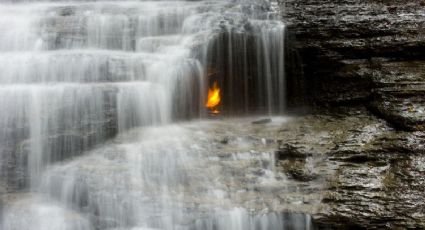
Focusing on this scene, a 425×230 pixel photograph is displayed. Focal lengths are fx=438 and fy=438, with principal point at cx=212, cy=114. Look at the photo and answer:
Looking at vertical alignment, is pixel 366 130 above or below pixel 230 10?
below

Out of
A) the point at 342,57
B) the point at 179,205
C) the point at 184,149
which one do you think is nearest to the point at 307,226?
the point at 179,205

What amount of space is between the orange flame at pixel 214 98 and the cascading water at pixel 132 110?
144 mm

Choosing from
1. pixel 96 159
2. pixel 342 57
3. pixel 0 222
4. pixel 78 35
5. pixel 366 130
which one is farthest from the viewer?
pixel 78 35

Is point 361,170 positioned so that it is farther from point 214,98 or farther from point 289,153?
point 214,98

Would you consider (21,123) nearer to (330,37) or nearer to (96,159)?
(96,159)

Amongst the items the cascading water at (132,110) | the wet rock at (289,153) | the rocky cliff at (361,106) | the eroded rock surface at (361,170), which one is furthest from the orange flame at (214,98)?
the wet rock at (289,153)

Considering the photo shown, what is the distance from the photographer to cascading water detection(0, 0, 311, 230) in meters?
5.46

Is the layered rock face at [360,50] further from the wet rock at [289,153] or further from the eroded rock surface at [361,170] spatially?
the wet rock at [289,153]

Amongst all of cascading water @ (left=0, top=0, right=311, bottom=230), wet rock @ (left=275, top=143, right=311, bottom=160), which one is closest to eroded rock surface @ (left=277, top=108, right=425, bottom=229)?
wet rock @ (left=275, top=143, right=311, bottom=160)

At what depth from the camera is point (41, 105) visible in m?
6.63

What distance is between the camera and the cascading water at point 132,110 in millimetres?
5457

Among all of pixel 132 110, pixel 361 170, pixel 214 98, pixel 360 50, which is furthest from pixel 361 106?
pixel 132 110

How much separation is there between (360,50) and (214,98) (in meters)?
2.77

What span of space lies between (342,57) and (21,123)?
5377 mm
